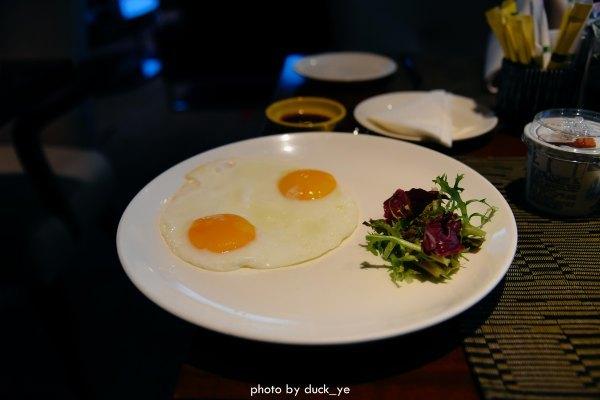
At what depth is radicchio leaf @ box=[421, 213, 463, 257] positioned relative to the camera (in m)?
0.84

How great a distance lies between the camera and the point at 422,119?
1448mm

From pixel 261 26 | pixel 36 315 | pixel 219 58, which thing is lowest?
pixel 36 315

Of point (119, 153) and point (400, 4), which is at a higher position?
point (400, 4)

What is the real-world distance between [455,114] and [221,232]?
1021 millimetres

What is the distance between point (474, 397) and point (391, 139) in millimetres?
820

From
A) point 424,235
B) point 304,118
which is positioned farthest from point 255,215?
point 304,118

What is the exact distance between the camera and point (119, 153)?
3.63 metres

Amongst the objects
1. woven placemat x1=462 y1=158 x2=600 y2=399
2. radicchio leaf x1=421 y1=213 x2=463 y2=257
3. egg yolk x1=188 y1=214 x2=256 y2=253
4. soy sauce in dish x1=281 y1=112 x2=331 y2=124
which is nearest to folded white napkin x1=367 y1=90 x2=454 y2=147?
soy sauce in dish x1=281 y1=112 x2=331 y2=124

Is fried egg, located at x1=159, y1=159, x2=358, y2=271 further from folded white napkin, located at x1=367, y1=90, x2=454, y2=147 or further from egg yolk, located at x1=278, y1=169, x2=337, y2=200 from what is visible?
folded white napkin, located at x1=367, y1=90, x2=454, y2=147

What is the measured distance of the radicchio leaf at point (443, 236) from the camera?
2.76ft

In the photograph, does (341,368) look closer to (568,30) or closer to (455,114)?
(455,114)

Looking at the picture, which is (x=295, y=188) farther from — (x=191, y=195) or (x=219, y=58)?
(x=219, y=58)

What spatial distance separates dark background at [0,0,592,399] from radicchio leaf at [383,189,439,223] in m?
0.56

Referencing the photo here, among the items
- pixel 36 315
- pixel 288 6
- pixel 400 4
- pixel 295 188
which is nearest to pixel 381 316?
pixel 295 188
